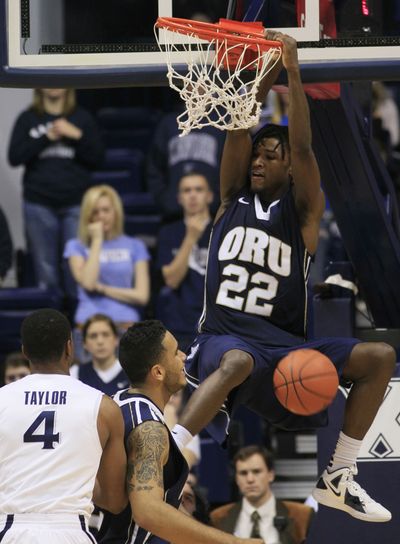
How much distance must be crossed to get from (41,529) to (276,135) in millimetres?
2415

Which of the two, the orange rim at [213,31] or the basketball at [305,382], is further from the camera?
the orange rim at [213,31]

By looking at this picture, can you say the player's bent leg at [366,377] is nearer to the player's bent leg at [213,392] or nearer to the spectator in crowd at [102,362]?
the player's bent leg at [213,392]

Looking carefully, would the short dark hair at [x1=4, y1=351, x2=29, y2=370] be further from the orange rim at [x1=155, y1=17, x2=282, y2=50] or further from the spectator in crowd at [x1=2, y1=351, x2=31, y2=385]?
the orange rim at [x1=155, y1=17, x2=282, y2=50]

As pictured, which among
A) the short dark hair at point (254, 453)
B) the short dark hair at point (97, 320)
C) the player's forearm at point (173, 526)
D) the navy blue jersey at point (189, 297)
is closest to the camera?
the player's forearm at point (173, 526)

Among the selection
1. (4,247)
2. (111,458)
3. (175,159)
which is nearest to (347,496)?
(111,458)

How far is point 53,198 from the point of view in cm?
1155

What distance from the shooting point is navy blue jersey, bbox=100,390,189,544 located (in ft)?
18.8

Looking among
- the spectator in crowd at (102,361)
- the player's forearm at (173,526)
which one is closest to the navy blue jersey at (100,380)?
the spectator in crowd at (102,361)

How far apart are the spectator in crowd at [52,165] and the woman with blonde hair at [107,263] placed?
59 centimetres

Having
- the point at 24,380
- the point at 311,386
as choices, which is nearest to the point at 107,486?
the point at 24,380

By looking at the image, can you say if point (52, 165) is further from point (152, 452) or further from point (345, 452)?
point (152, 452)

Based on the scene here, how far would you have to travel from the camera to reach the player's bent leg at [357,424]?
6.42 m

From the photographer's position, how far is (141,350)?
19.4 ft

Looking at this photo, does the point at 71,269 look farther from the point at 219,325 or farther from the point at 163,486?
the point at 163,486
